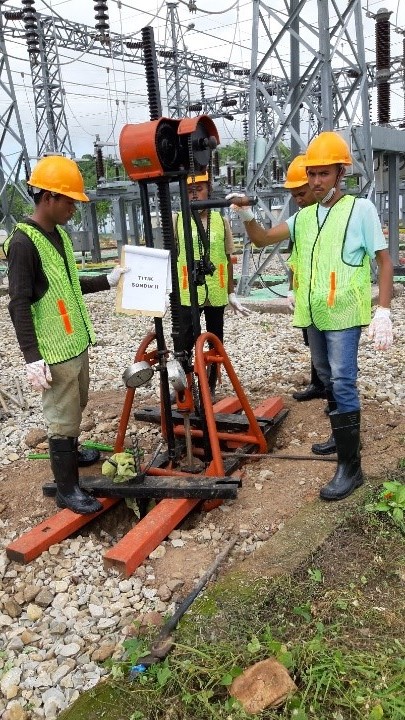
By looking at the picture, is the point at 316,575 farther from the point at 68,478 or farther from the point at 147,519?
the point at 68,478

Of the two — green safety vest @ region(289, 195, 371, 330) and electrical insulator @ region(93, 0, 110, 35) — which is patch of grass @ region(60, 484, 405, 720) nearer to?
green safety vest @ region(289, 195, 371, 330)

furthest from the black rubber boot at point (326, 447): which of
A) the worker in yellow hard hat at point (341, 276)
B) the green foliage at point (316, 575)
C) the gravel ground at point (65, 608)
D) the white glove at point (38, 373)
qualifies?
the white glove at point (38, 373)

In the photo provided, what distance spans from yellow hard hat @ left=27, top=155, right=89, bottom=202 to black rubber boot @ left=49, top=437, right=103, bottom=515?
1265 mm

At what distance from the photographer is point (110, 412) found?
485cm

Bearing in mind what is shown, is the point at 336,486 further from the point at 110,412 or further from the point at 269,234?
the point at 110,412

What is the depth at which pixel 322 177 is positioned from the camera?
122 inches

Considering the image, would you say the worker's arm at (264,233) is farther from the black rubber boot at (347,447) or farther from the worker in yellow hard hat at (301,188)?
the black rubber boot at (347,447)

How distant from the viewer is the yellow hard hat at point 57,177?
9.38 feet

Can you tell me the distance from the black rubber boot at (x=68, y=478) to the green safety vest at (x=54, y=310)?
0.46 metres

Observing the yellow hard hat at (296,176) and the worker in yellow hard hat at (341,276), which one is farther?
the yellow hard hat at (296,176)

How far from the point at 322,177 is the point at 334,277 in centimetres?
52

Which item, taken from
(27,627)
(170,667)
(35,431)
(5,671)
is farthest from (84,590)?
(35,431)

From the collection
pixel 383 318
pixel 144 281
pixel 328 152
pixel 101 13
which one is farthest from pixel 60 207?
pixel 101 13

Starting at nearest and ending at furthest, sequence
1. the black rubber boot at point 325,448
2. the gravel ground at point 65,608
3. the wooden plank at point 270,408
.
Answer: the gravel ground at point 65,608, the black rubber boot at point 325,448, the wooden plank at point 270,408
